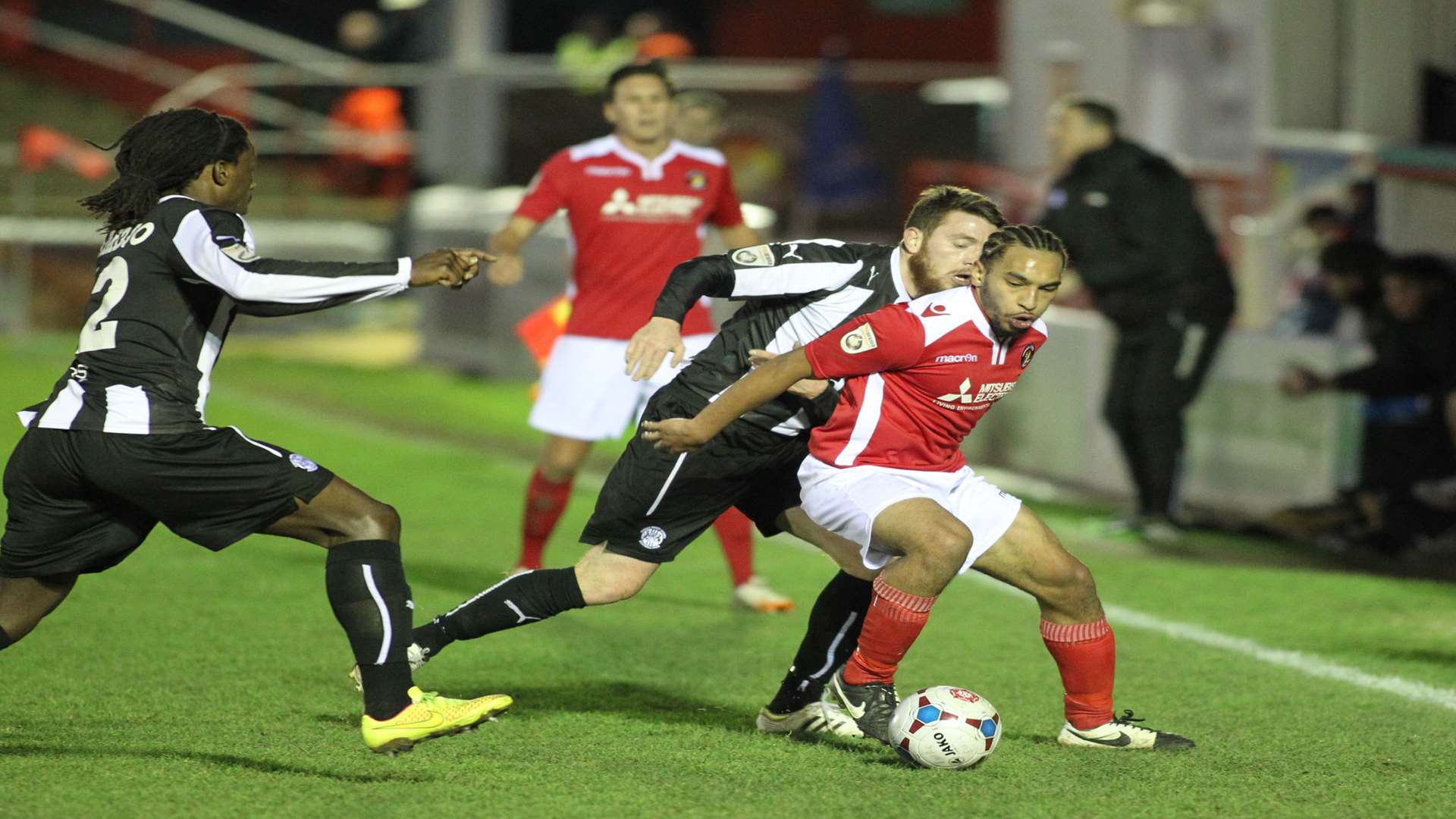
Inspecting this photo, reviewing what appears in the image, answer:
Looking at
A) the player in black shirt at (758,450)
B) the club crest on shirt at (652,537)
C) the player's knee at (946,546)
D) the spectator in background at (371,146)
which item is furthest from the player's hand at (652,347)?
the spectator in background at (371,146)

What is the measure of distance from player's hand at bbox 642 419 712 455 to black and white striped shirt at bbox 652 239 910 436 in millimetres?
302

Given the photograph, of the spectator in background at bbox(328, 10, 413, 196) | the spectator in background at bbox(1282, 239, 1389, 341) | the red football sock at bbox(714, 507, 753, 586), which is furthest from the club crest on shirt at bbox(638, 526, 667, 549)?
the spectator in background at bbox(328, 10, 413, 196)

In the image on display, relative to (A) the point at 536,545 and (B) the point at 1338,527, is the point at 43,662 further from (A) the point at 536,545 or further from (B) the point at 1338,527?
(B) the point at 1338,527

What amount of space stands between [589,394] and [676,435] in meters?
2.37

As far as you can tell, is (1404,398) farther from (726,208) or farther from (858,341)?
(858,341)

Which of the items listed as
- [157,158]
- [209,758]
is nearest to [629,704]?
[209,758]

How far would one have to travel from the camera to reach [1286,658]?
652 cm

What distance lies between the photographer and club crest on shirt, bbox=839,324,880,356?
15.6 feet

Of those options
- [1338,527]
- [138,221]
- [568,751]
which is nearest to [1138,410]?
[1338,527]

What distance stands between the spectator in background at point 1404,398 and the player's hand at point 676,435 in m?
5.03

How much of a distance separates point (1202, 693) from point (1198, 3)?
769cm

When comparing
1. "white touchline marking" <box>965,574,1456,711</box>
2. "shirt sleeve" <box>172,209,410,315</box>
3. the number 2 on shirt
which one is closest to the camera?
"shirt sleeve" <box>172,209,410,315</box>

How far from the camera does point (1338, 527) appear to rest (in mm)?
9070

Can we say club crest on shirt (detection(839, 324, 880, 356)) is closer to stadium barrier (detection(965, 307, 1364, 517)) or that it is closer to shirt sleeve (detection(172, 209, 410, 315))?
shirt sleeve (detection(172, 209, 410, 315))
